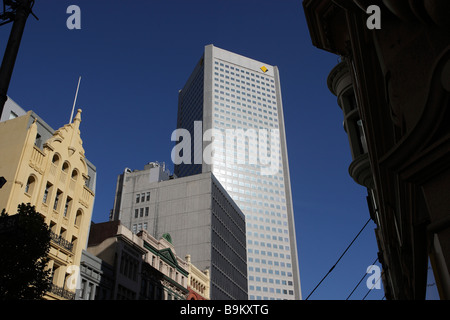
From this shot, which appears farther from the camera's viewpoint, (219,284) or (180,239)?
(180,239)

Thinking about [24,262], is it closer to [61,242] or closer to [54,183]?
[61,242]

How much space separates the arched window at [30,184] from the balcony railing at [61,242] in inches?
151

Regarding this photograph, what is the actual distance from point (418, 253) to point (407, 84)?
471cm

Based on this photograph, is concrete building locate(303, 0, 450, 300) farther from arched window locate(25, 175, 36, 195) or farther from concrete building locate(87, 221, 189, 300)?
concrete building locate(87, 221, 189, 300)

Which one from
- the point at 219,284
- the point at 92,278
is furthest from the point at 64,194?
the point at 219,284

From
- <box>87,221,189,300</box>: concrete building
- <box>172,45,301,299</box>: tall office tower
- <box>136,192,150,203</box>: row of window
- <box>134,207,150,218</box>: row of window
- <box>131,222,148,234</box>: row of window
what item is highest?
<box>172,45,301,299</box>: tall office tower

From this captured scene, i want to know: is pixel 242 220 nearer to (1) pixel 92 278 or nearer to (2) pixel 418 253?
(1) pixel 92 278

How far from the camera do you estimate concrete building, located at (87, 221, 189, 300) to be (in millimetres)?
43156

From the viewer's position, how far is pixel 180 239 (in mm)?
89875

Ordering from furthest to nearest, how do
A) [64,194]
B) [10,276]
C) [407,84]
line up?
[64,194] < [10,276] < [407,84]

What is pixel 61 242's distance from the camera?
34.2 m

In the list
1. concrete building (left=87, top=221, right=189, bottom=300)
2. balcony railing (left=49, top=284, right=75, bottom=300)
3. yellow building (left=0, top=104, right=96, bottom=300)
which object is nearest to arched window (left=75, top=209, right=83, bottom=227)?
yellow building (left=0, top=104, right=96, bottom=300)

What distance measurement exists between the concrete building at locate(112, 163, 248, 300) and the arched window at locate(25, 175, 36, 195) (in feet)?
167

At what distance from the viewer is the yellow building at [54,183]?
31.4m
